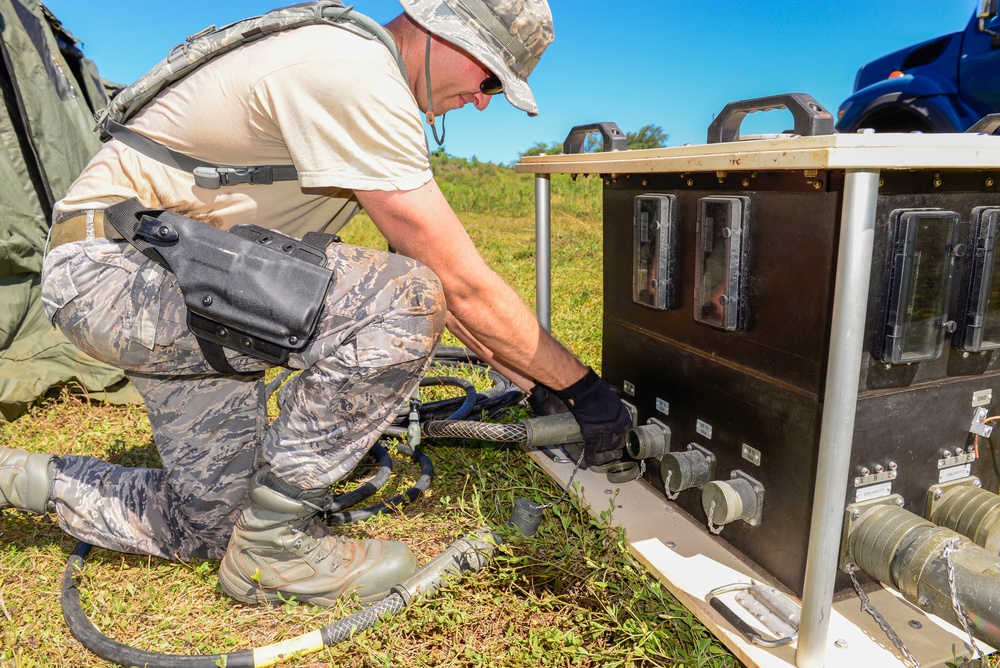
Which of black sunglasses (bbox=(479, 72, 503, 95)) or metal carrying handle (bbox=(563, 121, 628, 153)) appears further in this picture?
metal carrying handle (bbox=(563, 121, 628, 153))

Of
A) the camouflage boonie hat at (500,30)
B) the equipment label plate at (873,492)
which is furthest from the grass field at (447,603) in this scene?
the camouflage boonie hat at (500,30)

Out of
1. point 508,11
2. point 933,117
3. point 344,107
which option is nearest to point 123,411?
point 344,107

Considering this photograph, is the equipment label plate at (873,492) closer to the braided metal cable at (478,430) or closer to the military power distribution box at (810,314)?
the military power distribution box at (810,314)

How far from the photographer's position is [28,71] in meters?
3.42

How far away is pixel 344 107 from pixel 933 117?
17.8ft

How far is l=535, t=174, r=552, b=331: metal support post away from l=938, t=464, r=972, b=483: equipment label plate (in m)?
1.35

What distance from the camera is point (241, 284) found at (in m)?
1.52

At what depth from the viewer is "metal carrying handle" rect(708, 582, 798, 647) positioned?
→ 1.43m

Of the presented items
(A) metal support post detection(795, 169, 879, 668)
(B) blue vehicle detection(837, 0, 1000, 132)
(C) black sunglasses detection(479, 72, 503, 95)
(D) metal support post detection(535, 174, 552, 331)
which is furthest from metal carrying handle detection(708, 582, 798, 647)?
(B) blue vehicle detection(837, 0, 1000, 132)

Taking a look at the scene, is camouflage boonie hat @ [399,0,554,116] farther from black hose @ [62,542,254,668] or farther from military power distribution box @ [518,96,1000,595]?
black hose @ [62,542,254,668]

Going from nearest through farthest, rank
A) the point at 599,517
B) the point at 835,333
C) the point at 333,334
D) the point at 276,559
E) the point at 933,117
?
the point at 835,333
the point at 333,334
the point at 276,559
the point at 599,517
the point at 933,117

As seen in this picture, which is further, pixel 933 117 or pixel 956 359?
pixel 933 117

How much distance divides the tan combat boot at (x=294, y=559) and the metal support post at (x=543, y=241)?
114cm

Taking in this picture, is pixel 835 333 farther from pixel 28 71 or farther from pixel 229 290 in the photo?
pixel 28 71
